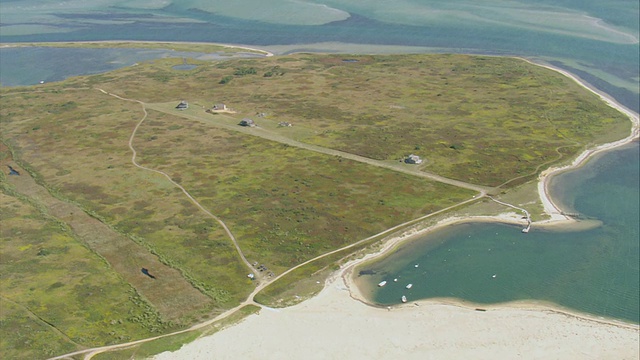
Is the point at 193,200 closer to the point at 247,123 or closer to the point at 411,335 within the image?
the point at 247,123

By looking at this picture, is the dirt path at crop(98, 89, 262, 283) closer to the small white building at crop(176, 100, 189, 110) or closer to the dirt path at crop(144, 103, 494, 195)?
the small white building at crop(176, 100, 189, 110)

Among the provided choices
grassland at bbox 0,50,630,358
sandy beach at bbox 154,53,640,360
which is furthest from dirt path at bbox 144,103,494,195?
sandy beach at bbox 154,53,640,360

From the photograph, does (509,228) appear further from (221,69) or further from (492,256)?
(221,69)

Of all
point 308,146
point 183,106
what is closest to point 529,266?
point 308,146

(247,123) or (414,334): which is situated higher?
(247,123)

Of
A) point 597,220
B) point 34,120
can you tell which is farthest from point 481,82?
point 34,120

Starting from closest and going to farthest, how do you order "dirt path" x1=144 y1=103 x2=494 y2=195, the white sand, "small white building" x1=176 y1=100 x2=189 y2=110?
the white sand < "dirt path" x1=144 y1=103 x2=494 y2=195 < "small white building" x1=176 y1=100 x2=189 y2=110

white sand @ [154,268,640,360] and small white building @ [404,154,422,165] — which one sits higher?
small white building @ [404,154,422,165]

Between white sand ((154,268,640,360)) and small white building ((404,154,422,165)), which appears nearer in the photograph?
white sand ((154,268,640,360))
